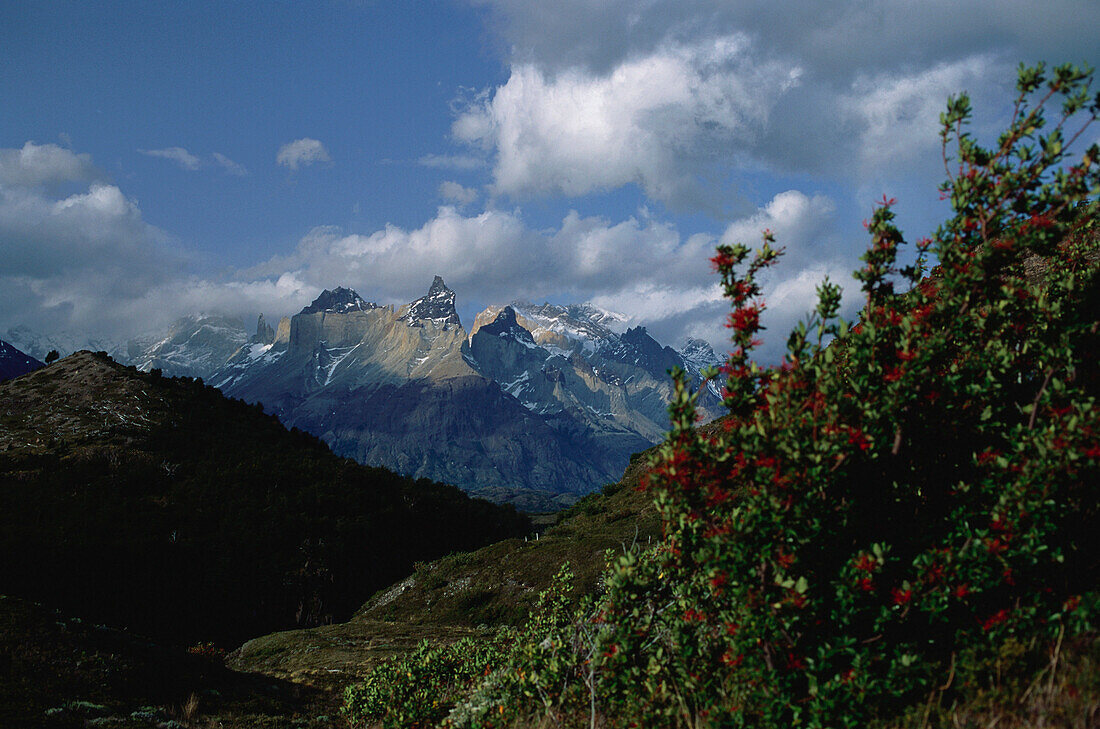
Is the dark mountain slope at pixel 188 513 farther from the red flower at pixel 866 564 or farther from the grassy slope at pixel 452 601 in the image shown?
the red flower at pixel 866 564

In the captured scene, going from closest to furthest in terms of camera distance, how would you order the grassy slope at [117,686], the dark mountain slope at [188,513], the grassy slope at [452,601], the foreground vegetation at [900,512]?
the foreground vegetation at [900,512], the grassy slope at [117,686], the grassy slope at [452,601], the dark mountain slope at [188,513]

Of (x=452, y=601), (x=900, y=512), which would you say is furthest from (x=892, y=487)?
(x=452, y=601)

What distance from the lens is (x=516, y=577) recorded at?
139 feet

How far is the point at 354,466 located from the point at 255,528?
26.8 metres

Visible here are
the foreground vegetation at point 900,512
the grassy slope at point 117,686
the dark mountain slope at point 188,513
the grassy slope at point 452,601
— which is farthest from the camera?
the dark mountain slope at point 188,513

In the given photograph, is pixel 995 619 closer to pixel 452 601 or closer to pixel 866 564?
pixel 866 564

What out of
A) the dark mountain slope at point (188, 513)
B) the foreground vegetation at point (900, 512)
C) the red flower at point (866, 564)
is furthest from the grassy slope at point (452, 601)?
the red flower at point (866, 564)

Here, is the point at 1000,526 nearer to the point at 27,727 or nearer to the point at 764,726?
the point at 764,726

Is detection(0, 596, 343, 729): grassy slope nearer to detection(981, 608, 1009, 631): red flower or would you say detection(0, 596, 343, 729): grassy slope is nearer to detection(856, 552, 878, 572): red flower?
detection(856, 552, 878, 572): red flower

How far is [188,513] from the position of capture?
65562 millimetres

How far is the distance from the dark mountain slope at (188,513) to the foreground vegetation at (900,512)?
53.5m

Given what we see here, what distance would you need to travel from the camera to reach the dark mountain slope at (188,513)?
50.9 m

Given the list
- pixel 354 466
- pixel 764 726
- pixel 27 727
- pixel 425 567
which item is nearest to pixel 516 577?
pixel 425 567

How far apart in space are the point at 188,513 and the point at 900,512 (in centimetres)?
7422
